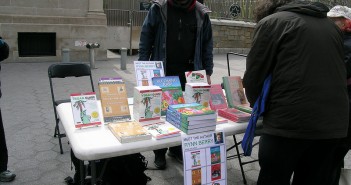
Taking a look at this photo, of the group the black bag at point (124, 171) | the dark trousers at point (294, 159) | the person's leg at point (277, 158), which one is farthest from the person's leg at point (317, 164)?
the black bag at point (124, 171)

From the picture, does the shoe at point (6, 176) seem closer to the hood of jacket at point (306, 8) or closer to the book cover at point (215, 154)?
the book cover at point (215, 154)

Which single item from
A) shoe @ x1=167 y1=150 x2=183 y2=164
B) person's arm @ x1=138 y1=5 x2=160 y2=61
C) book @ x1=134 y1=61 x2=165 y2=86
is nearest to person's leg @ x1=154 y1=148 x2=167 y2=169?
shoe @ x1=167 y1=150 x2=183 y2=164

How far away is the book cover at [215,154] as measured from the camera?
83.7 inches

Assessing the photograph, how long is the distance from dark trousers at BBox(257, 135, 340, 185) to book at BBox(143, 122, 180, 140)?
54cm

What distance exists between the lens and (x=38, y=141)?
3.95 metres

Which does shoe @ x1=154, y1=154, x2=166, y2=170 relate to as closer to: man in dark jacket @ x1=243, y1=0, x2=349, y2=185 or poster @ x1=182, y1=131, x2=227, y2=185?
poster @ x1=182, y1=131, x2=227, y2=185

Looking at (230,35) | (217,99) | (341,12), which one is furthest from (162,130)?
(230,35)

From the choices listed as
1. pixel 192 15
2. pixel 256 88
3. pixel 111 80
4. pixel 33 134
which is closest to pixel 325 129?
pixel 256 88

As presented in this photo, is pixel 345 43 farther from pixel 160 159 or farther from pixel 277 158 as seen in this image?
pixel 160 159

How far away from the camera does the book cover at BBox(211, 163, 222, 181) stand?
7.01 ft

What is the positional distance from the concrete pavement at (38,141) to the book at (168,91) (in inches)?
40.3

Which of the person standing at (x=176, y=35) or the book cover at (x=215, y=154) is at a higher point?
the person standing at (x=176, y=35)

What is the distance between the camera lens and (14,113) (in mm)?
4812

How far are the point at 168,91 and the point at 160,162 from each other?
1.17 m
